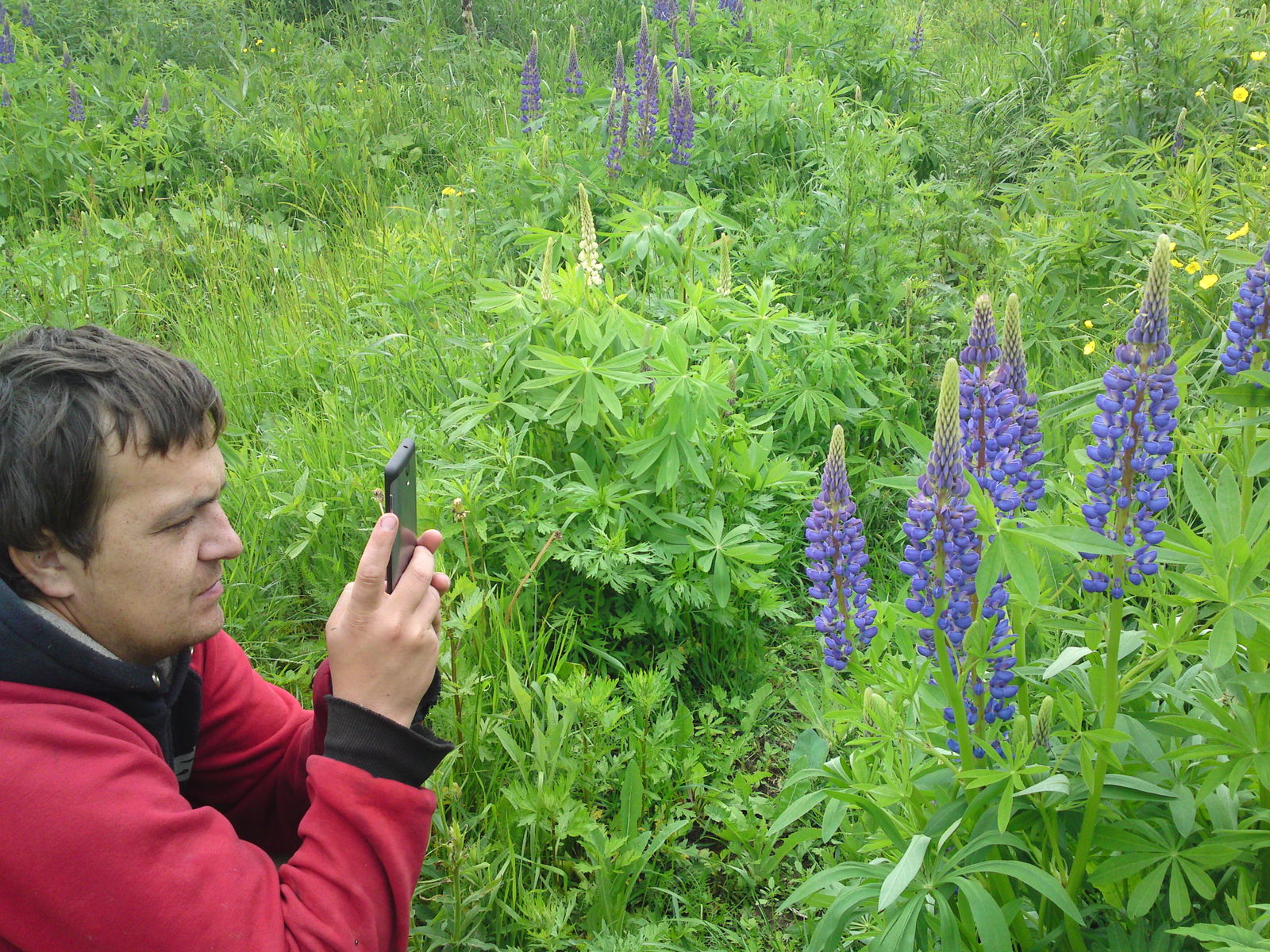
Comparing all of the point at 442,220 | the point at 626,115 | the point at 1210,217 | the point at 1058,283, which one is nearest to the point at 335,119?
the point at 442,220

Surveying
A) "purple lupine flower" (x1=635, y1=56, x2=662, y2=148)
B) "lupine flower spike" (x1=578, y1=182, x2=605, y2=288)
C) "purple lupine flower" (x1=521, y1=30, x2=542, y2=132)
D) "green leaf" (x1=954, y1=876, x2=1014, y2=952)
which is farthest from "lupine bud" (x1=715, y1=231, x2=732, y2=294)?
"green leaf" (x1=954, y1=876, x2=1014, y2=952)

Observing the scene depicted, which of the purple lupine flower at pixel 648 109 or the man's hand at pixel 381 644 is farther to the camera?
the purple lupine flower at pixel 648 109

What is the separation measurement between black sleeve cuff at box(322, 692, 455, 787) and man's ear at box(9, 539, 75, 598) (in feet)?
1.38

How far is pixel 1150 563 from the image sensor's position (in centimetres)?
146

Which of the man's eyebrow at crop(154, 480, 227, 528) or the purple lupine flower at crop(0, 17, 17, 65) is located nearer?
the man's eyebrow at crop(154, 480, 227, 528)

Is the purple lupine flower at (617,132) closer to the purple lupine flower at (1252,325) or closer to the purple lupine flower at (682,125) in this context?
the purple lupine flower at (682,125)

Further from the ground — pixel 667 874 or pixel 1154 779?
pixel 1154 779

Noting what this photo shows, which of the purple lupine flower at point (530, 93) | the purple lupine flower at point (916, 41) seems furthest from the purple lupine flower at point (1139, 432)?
the purple lupine flower at point (916, 41)

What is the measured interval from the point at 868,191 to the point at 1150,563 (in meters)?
2.88

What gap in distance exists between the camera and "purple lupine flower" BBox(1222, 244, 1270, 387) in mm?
1633

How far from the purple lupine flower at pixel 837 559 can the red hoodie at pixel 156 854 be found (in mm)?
741

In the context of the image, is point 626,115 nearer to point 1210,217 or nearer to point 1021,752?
point 1210,217

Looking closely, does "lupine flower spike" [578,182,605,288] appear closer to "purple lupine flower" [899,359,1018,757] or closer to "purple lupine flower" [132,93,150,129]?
"purple lupine flower" [899,359,1018,757]

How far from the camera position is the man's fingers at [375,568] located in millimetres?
1567
